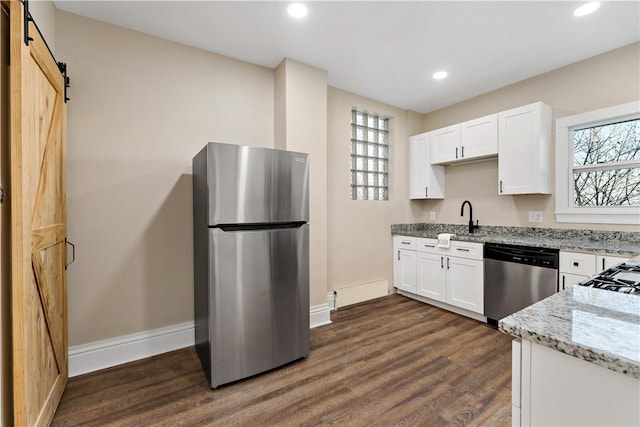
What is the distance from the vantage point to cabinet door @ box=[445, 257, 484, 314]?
9.74 feet

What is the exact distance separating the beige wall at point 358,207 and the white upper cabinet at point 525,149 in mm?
1290

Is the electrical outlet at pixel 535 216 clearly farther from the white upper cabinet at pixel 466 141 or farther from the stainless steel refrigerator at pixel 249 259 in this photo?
the stainless steel refrigerator at pixel 249 259

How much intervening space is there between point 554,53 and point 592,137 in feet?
3.00

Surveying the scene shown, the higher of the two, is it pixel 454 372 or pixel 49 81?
pixel 49 81

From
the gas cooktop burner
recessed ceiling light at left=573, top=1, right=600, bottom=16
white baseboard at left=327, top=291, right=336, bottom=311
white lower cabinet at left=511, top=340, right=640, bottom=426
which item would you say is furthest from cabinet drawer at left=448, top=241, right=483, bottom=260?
white lower cabinet at left=511, top=340, right=640, bottom=426

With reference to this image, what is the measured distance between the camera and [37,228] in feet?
4.73

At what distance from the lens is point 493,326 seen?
2889mm

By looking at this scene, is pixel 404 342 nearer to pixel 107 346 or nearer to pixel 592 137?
pixel 107 346

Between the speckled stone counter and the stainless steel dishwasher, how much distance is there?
10 cm

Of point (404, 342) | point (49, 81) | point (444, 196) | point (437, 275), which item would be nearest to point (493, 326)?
point (437, 275)

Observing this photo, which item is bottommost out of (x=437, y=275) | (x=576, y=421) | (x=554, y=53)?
(x=437, y=275)

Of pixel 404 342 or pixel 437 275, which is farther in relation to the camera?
pixel 437 275

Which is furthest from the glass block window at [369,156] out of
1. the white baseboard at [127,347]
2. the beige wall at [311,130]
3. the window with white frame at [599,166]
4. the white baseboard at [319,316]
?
the white baseboard at [127,347]

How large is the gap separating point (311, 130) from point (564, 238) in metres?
2.82
